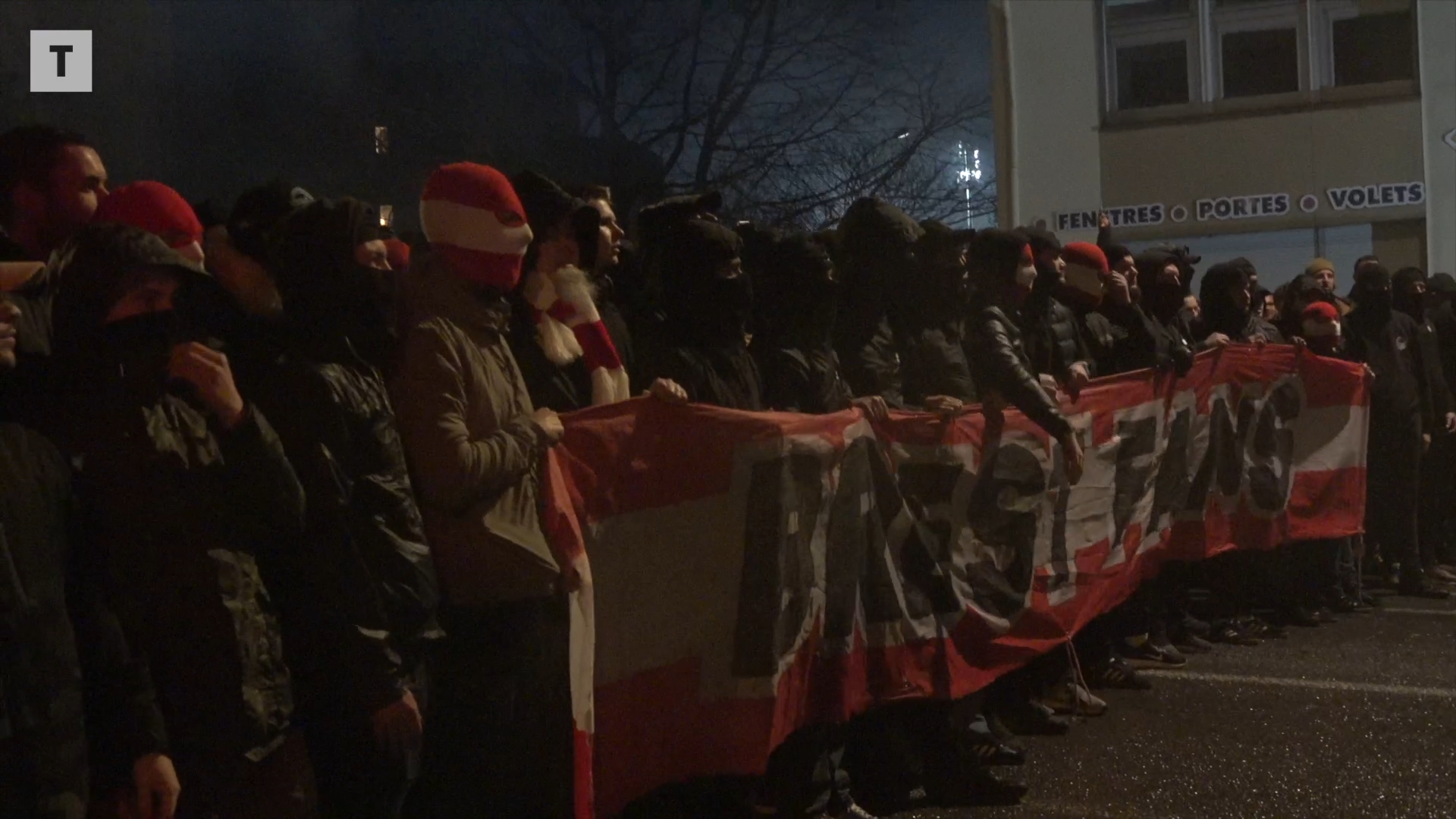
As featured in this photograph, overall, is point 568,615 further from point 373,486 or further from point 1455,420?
point 1455,420

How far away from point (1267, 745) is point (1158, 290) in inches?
123

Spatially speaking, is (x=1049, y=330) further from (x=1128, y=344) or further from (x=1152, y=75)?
(x=1152, y=75)

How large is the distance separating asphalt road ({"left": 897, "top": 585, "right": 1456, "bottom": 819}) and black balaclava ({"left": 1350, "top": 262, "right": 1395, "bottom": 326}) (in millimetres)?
2751

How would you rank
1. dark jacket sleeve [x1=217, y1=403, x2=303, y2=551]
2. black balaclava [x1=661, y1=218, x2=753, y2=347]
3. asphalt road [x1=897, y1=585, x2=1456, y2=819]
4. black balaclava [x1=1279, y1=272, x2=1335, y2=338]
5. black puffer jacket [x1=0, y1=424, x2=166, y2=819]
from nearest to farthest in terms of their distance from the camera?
black puffer jacket [x1=0, y1=424, x2=166, y2=819] → dark jacket sleeve [x1=217, y1=403, x2=303, y2=551] → black balaclava [x1=661, y1=218, x2=753, y2=347] → asphalt road [x1=897, y1=585, x2=1456, y2=819] → black balaclava [x1=1279, y1=272, x2=1335, y2=338]

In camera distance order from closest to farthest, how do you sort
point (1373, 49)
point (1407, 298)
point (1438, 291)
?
point (1407, 298) → point (1438, 291) → point (1373, 49)

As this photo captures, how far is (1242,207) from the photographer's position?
797 inches

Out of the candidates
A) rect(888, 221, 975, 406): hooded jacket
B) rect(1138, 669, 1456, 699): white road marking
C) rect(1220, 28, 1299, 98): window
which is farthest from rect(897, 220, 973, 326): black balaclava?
rect(1220, 28, 1299, 98): window

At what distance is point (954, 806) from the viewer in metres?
5.20

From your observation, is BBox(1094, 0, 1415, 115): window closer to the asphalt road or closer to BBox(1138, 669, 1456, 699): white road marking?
the asphalt road

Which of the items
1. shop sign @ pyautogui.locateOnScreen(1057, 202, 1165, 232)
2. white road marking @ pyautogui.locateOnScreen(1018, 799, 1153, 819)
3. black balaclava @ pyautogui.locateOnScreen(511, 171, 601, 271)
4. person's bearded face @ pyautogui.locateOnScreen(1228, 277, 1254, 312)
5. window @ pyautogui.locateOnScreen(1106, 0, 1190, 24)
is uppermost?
window @ pyautogui.locateOnScreen(1106, 0, 1190, 24)

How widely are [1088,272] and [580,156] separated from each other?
1568 cm

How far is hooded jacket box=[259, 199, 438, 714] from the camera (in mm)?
3057

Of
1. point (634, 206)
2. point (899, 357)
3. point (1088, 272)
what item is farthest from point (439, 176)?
point (634, 206)

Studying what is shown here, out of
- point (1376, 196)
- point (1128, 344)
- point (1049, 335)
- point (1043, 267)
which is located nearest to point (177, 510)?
point (1049, 335)
